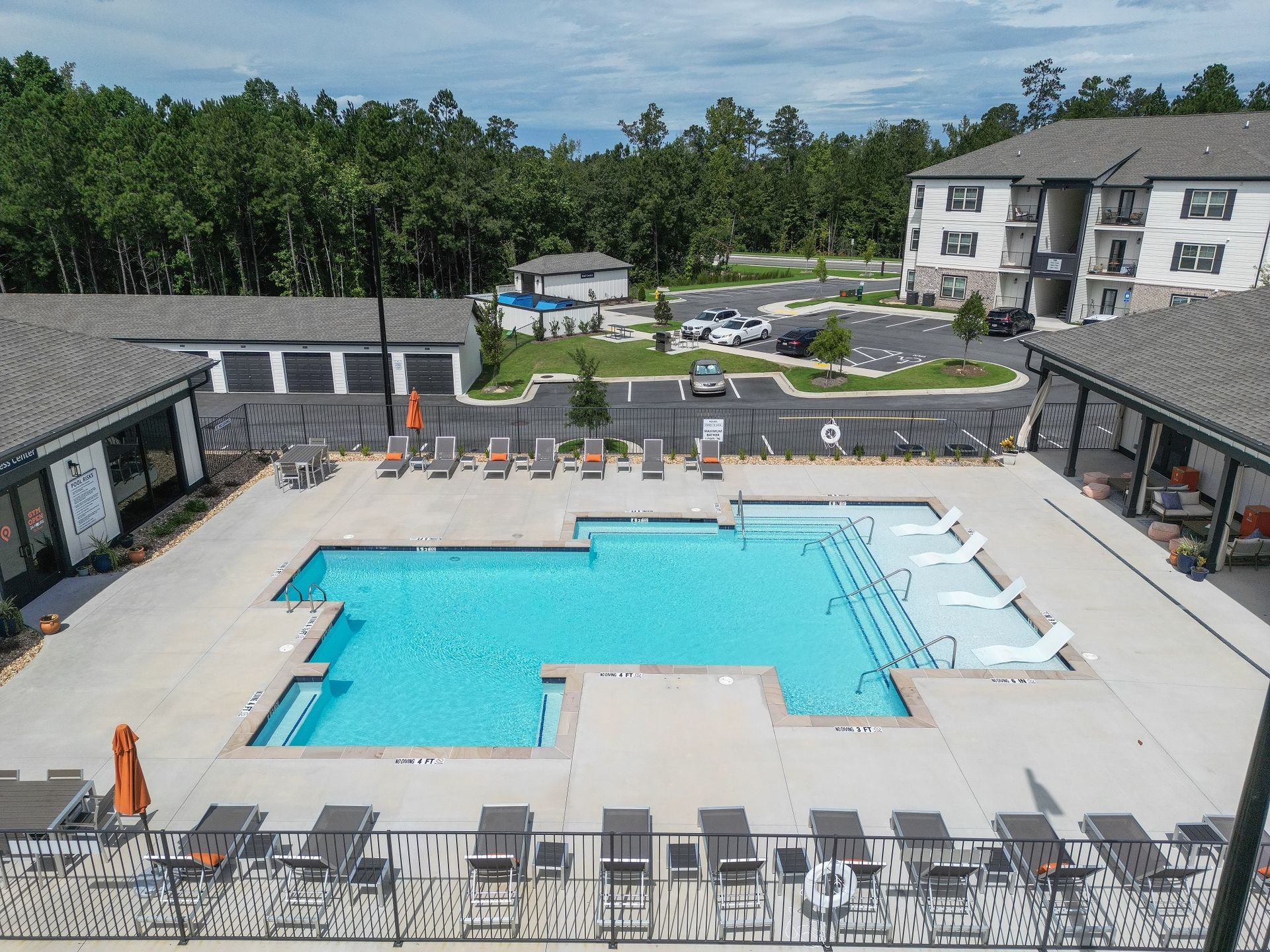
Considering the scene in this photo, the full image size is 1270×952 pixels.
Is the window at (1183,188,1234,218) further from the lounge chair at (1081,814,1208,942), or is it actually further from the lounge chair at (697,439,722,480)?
the lounge chair at (1081,814,1208,942)

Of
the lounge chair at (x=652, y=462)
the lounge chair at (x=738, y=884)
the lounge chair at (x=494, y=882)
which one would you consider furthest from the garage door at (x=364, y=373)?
the lounge chair at (x=738, y=884)

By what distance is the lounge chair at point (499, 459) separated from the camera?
24859mm

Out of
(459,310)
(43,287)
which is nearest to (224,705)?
(459,310)

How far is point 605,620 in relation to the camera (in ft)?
58.4

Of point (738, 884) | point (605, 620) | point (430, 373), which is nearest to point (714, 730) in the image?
point (738, 884)

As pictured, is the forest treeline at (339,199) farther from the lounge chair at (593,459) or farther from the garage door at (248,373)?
the lounge chair at (593,459)

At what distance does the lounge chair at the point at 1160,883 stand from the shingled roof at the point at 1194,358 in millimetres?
9543

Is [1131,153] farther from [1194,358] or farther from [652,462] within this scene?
[652,462]

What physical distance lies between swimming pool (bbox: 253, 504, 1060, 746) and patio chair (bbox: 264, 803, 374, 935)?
3.86 m

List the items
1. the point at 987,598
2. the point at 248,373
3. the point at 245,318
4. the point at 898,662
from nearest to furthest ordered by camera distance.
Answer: the point at 898,662, the point at 987,598, the point at 248,373, the point at 245,318

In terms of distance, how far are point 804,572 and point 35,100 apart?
64.7m

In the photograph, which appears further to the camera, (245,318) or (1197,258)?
(1197,258)

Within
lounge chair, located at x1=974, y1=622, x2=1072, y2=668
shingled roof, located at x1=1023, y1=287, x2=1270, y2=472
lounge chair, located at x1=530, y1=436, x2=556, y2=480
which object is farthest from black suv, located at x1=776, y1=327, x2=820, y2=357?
lounge chair, located at x1=974, y1=622, x2=1072, y2=668

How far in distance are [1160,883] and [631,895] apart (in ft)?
20.0
